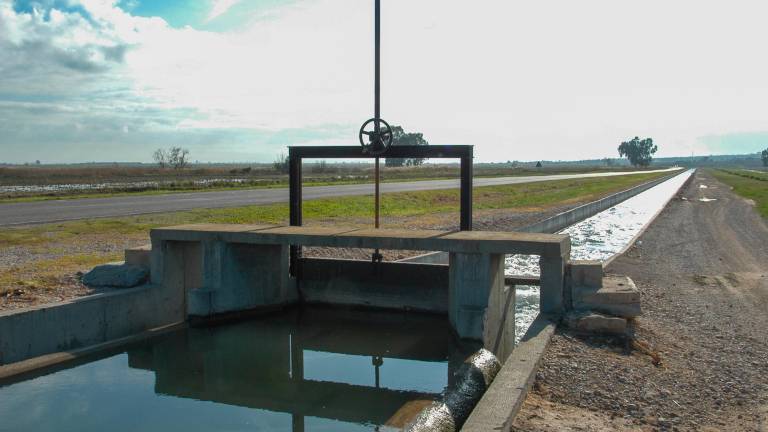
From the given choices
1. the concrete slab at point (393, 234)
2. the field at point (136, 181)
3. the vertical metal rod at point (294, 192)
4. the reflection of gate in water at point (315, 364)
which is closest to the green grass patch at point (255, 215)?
the vertical metal rod at point (294, 192)

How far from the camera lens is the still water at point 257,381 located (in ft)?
27.9

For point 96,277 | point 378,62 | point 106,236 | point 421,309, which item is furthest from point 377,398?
point 106,236

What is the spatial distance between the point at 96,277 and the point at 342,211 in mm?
17634

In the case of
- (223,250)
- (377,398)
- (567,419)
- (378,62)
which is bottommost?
(377,398)

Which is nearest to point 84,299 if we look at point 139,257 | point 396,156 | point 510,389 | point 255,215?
point 139,257

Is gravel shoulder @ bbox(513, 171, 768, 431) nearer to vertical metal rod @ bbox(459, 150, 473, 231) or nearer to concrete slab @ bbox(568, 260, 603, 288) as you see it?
concrete slab @ bbox(568, 260, 603, 288)

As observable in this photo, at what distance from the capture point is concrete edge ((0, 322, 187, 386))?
9.48 metres

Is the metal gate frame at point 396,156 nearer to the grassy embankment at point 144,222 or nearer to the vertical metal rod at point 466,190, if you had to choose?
the vertical metal rod at point 466,190

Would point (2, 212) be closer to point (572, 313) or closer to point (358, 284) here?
point (358, 284)

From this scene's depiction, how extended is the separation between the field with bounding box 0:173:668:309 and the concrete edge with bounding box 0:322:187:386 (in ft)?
4.18

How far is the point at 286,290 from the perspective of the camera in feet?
45.8

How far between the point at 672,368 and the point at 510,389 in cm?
252

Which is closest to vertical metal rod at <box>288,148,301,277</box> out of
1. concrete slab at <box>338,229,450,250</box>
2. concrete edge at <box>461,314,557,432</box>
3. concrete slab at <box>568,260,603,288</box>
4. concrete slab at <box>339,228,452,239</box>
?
concrete slab at <box>339,228,452,239</box>

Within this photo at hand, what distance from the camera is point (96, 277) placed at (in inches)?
478
